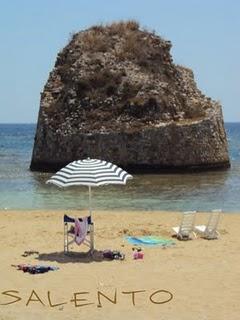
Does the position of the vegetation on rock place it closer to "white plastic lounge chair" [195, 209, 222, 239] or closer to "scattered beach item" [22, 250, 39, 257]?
"white plastic lounge chair" [195, 209, 222, 239]

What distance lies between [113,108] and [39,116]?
217 inches

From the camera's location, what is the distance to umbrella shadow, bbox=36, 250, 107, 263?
12.9 m

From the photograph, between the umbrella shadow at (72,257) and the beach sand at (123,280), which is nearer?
the beach sand at (123,280)

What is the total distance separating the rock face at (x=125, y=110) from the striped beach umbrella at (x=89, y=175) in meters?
27.6

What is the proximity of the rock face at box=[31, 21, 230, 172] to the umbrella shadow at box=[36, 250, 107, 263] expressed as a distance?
27377mm

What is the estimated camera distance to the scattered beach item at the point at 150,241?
1455 centimetres

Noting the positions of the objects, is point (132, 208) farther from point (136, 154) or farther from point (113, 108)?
point (113, 108)

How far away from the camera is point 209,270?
11.8 metres

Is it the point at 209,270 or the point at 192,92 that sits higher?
the point at 192,92

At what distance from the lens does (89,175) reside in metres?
12.8

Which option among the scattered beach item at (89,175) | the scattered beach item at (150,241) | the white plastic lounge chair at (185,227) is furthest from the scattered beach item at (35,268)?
the white plastic lounge chair at (185,227)

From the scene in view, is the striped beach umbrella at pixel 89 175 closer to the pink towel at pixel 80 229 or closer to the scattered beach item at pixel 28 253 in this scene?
the pink towel at pixel 80 229

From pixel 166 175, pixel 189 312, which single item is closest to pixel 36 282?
pixel 189 312

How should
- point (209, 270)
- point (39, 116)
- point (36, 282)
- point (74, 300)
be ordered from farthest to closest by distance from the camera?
point (39, 116)
point (209, 270)
point (36, 282)
point (74, 300)
